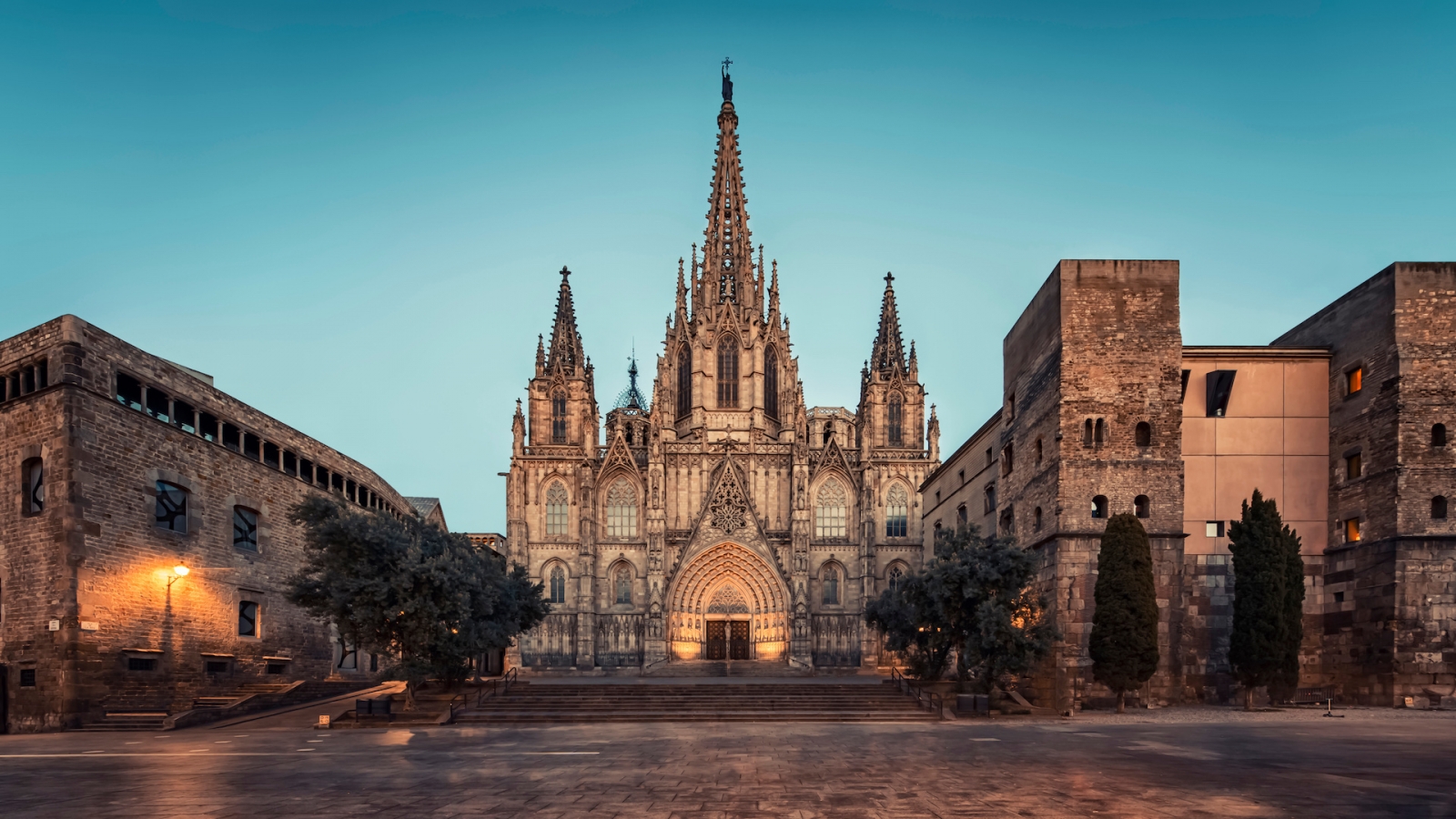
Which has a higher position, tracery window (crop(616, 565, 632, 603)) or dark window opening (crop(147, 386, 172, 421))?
dark window opening (crop(147, 386, 172, 421))

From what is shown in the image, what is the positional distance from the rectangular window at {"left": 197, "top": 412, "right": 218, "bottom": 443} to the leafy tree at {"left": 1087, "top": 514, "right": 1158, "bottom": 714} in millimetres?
27760

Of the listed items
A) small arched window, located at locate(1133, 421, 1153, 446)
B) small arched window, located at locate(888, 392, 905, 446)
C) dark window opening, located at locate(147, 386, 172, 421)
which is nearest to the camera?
small arched window, located at locate(1133, 421, 1153, 446)

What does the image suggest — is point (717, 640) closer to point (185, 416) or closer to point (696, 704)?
point (696, 704)

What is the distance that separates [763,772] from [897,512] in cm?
4037

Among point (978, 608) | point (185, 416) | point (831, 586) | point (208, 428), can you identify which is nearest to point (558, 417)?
point (831, 586)

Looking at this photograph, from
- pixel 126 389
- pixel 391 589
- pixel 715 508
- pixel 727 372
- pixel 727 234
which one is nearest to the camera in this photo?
pixel 391 589

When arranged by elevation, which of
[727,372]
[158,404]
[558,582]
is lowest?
[558,582]

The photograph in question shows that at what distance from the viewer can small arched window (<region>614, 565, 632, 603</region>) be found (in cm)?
5256

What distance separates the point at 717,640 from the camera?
52.4 meters

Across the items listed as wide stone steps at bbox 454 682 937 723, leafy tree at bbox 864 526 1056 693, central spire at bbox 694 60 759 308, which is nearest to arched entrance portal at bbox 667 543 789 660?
central spire at bbox 694 60 759 308

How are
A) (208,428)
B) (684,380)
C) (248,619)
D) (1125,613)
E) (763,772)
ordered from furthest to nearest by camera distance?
(684,380) → (248,619) → (208,428) → (1125,613) → (763,772)

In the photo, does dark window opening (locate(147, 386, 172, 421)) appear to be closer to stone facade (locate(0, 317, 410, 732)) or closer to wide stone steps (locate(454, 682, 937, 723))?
stone facade (locate(0, 317, 410, 732))

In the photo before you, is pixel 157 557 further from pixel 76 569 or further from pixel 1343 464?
pixel 1343 464

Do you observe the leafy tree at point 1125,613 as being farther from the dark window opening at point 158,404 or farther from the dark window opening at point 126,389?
the dark window opening at point 126,389
